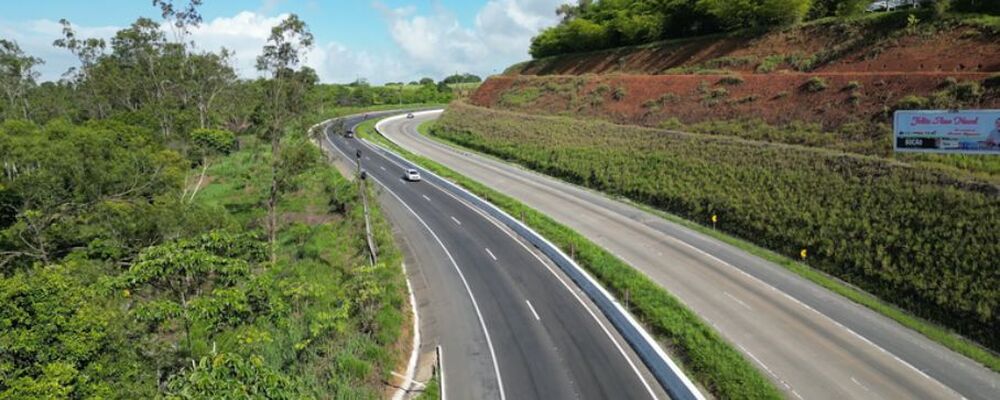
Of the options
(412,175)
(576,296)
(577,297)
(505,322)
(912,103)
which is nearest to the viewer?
(505,322)

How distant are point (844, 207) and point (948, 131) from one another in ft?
27.1

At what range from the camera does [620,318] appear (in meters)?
23.3

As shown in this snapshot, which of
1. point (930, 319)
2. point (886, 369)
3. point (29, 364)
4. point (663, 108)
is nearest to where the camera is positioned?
point (29, 364)

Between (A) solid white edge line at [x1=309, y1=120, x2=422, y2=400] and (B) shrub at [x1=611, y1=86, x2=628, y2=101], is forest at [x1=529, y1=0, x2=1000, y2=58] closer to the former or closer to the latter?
(B) shrub at [x1=611, y1=86, x2=628, y2=101]

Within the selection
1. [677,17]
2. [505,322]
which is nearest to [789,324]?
[505,322]

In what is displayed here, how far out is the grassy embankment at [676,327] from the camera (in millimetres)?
18578

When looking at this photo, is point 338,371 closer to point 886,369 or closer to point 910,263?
point 886,369

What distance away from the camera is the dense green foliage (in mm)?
24562

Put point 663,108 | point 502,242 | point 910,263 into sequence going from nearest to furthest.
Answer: point 910,263, point 502,242, point 663,108

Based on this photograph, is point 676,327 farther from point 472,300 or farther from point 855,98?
point 855,98

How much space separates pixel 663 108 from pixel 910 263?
36.1 meters

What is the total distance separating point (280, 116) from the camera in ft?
130

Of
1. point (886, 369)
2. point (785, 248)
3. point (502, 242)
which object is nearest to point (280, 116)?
point (502, 242)

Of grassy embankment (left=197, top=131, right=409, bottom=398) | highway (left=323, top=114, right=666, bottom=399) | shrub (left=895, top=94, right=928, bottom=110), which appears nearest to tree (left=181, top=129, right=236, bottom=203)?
grassy embankment (left=197, top=131, right=409, bottom=398)
